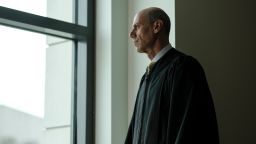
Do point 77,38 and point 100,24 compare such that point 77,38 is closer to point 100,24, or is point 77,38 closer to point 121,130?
point 100,24

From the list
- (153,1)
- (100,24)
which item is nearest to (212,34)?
(153,1)

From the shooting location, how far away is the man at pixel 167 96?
211 centimetres

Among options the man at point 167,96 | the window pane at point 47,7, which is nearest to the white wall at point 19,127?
the window pane at point 47,7

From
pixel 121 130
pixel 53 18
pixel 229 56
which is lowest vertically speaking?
pixel 121 130

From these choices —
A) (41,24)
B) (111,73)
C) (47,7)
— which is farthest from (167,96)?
(47,7)

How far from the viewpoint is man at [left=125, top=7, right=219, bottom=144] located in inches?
83.0

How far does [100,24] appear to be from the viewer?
9.89ft

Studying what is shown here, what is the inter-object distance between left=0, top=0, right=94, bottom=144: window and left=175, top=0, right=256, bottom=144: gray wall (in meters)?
0.58

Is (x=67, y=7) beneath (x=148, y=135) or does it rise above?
above

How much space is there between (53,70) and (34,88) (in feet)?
0.58

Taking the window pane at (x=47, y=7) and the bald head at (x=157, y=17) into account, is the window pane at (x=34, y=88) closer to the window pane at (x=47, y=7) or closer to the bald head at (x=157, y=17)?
the window pane at (x=47, y=7)

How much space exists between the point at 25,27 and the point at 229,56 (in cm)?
120

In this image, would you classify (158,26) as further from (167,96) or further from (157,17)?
(167,96)

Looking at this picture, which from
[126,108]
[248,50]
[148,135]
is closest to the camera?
[148,135]
